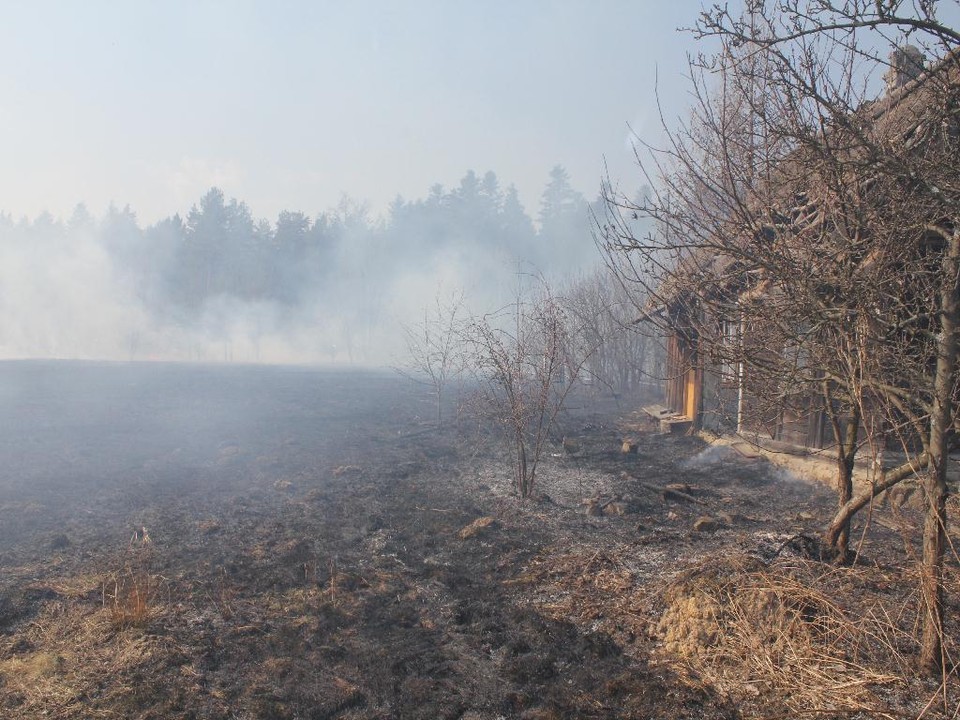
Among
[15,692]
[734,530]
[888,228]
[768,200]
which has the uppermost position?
[768,200]

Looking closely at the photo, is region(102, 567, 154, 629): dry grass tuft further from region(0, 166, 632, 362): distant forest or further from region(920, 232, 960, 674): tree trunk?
region(0, 166, 632, 362): distant forest

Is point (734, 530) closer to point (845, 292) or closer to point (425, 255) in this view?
point (845, 292)

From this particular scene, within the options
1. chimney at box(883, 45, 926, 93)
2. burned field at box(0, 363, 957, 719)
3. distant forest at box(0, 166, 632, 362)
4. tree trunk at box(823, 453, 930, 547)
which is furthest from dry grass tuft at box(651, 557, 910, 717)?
distant forest at box(0, 166, 632, 362)

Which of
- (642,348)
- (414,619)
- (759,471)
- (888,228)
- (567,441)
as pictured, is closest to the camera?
(888,228)

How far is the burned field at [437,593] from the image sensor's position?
402 centimetres

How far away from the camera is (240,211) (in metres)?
50.0

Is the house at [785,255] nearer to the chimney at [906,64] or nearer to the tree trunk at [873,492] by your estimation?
the chimney at [906,64]

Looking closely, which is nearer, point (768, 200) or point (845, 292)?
point (845, 292)

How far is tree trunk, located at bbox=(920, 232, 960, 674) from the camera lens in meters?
3.38

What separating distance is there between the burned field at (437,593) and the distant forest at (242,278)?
3311 cm

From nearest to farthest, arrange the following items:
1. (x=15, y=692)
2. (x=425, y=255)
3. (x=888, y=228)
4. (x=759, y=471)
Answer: (x=888, y=228) → (x=15, y=692) → (x=759, y=471) → (x=425, y=255)

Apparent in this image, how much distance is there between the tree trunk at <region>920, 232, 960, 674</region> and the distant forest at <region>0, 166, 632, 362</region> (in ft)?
127

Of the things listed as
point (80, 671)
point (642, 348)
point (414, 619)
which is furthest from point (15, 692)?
point (642, 348)

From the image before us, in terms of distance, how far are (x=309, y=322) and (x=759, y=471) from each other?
147ft
